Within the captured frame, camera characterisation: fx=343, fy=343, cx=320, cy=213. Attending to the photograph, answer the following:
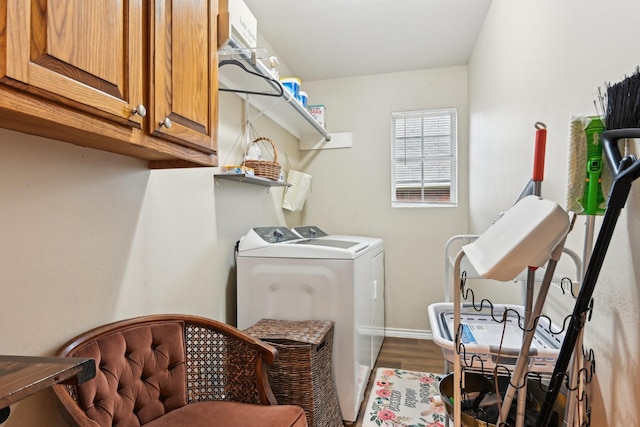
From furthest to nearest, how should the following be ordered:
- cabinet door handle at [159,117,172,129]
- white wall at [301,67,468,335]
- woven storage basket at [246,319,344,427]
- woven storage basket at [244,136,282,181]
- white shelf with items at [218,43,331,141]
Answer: white wall at [301,67,468,335] < woven storage basket at [244,136,282,181] < white shelf with items at [218,43,331,141] < woven storage basket at [246,319,344,427] < cabinet door handle at [159,117,172,129]

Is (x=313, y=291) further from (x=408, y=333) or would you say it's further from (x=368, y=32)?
(x=368, y=32)

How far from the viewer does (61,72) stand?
69 cm

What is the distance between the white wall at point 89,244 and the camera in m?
0.96

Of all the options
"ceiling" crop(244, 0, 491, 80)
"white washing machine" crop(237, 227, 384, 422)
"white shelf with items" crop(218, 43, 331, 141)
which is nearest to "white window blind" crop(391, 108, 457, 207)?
"ceiling" crop(244, 0, 491, 80)

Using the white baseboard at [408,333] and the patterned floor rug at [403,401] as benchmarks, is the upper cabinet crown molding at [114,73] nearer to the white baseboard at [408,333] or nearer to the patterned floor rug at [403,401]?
the patterned floor rug at [403,401]

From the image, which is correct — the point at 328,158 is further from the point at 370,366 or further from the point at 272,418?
the point at 272,418

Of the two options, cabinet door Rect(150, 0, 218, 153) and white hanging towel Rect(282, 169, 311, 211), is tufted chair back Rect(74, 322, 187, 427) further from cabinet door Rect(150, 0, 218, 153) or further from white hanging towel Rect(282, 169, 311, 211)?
white hanging towel Rect(282, 169, 311, 211)

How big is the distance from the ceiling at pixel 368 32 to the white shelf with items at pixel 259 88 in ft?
1.94

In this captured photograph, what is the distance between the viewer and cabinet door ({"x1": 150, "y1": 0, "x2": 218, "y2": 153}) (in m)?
0.97

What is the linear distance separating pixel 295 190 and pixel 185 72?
6.71 feet

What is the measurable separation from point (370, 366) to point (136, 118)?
7.37 ft

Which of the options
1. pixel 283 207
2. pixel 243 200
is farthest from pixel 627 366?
pixel 283 207

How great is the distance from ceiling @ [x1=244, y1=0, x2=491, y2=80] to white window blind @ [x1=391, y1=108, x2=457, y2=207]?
0.50 meters

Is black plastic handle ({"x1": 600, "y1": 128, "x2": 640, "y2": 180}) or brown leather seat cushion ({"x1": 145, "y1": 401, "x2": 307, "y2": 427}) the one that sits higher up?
black plastic handle ({"x1": 600, "y1": 128, "x2": 640, "y2": 180})
